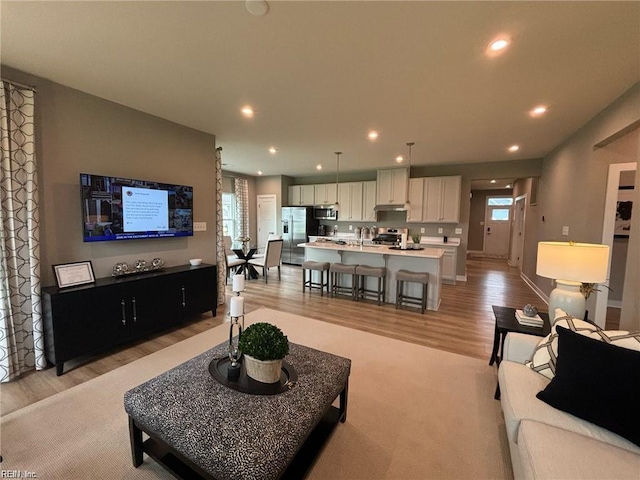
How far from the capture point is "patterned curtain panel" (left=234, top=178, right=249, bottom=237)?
7496mm

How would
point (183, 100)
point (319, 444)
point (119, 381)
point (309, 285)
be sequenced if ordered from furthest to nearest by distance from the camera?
point (309, 285)
point (183, 100)
point (119, 381)
point (319, 444)

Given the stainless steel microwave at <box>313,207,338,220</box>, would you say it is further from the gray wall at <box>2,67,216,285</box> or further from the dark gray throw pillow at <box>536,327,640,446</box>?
the dark gray throw pillow at <box>536,327,640,446</box>

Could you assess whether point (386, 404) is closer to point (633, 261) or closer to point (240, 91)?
point (633, 261)

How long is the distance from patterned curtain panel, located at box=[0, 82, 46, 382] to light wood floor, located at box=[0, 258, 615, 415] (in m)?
0.28

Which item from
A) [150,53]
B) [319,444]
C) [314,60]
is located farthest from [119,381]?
[314,60]

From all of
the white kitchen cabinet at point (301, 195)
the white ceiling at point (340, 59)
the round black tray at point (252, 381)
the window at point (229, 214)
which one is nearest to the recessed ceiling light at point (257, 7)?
the white ceiling at point (340, 59)

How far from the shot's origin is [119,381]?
2.29 metres

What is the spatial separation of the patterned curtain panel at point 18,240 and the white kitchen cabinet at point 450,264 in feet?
20.8

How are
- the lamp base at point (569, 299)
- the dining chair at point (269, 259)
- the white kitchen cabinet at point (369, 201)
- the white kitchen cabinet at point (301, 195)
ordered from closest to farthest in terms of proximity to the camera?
the lamp base at point (569, 299) → the dining chair at point (269, 259) → the white kitchen cabinet at point (369, 201) → the white kitchen cabinet at point (301, 195)

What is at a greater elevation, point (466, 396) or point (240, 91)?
point (240, 91)

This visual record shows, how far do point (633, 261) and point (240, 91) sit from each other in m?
3.99

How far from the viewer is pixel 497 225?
960 centimetres

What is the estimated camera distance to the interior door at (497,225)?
940 centimetres

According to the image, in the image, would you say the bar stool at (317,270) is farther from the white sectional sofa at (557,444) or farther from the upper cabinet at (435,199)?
the white sectional sofa at (557,444)
